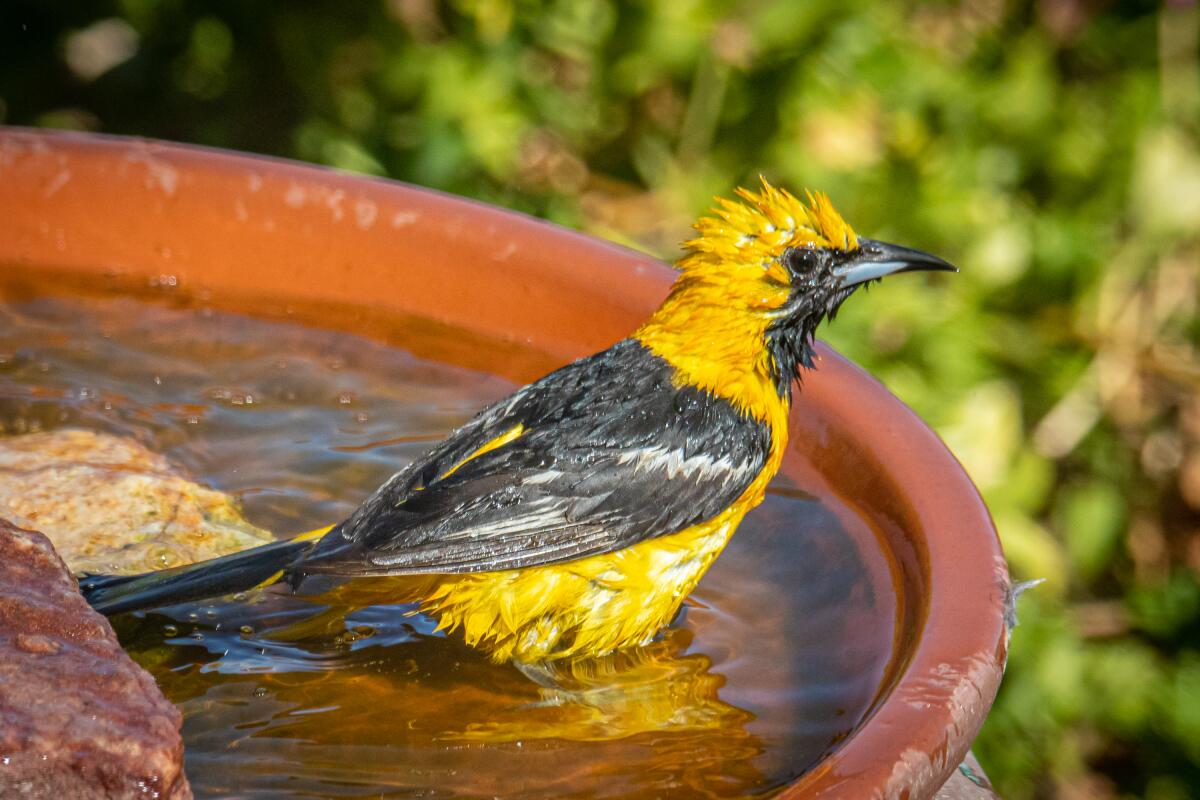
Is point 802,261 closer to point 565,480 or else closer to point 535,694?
point 565,480

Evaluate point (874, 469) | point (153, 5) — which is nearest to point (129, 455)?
point (874, 469)

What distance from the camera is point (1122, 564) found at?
544 cm

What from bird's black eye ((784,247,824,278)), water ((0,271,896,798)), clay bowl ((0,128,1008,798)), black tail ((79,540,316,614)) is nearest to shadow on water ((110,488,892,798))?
water ((0,271,896,798))

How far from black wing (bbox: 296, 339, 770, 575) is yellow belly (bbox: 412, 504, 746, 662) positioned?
2.1 inches

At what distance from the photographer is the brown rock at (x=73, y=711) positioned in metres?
1.77

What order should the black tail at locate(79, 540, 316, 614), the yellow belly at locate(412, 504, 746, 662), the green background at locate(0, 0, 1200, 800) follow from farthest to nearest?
the green background at locate(0, 0, 1200, 800)
the yellow belly at locate(412, 504, 746, 662)
the black tail at locate(79, 540, 316, 614)

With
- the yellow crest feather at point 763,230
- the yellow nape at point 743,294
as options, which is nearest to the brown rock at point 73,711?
the yellow nape at point 743,294

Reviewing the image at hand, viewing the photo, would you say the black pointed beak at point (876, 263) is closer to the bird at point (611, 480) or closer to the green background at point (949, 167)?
the bird at point (611, 480)

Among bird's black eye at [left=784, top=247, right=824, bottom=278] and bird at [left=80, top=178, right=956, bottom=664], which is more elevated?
bird's black eye at [left=784, top=247, right=824, bottom=278]

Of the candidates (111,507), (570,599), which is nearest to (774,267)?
(570,599)

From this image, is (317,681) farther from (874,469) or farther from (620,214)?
(620,214)

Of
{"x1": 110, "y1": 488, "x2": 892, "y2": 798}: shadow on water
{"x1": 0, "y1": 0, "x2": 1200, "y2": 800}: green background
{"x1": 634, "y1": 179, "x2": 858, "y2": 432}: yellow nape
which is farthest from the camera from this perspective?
{"x1": 0, "y1": 0, "x2": 1200, "y2": 800}: green background

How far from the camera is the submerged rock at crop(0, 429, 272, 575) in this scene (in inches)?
112

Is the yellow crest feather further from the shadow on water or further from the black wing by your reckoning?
the shadow on water
